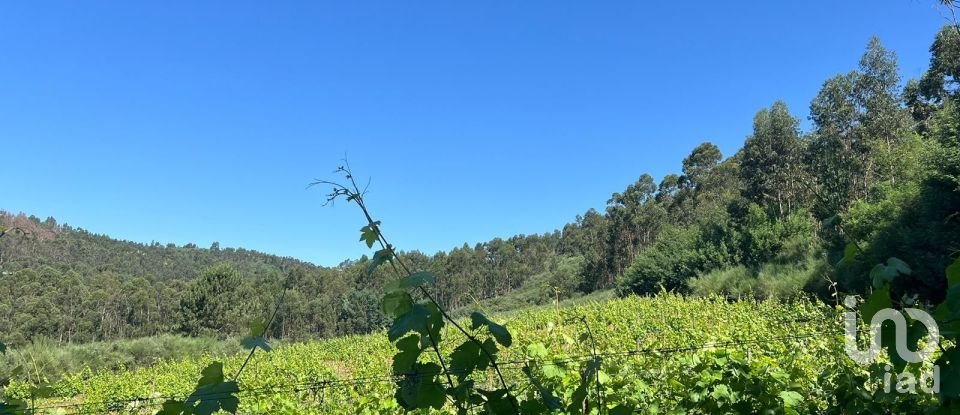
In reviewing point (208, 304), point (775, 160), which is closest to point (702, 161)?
point (775, 160)

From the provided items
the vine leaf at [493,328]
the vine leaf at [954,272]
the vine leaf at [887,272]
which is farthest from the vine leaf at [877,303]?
the vine leaf at [493,328]

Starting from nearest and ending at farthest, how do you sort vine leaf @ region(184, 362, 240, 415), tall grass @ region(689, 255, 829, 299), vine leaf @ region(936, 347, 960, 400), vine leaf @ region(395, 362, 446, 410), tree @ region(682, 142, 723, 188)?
vine leaf @ region(936, 347, 960, 400) < vine leaf @ region(184, 362, 240, 415) < vine leaf @ region(395, 362, 446, 410) < tall grass @ region(689, 255, 829, 299) < tree @ region(682, 142, 723, 188)

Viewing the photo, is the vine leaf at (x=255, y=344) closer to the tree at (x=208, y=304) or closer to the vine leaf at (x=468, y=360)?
the vine leaf at (x=468, y=360)

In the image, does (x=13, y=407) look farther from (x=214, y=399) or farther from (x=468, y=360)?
(x=468, y=360)

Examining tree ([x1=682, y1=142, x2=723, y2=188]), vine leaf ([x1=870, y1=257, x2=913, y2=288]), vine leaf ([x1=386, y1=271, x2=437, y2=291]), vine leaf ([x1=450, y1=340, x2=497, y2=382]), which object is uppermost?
tree ([x1=682, y1=142, x2=723, y2=188])

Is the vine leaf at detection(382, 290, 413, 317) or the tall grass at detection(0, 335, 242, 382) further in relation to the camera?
the tall grass at detection(0, 335, 242, 382)

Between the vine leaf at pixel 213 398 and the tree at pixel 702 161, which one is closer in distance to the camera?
the vine leaf at pixel 213 398

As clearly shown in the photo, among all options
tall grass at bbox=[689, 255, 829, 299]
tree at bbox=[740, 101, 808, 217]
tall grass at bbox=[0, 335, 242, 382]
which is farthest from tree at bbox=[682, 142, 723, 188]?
tall grass at bbox=[0, 335, 242, 382]

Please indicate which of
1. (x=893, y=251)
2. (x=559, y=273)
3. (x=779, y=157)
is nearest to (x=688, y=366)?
(x=893, y=251)

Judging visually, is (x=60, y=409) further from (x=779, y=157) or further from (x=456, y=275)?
(x=456, y=275)

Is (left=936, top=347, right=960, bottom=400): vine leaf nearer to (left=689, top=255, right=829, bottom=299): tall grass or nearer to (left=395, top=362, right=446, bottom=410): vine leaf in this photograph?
(left=395, top=362, right=446, bottom=410): vine leaf

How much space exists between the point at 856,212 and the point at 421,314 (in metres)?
24.7

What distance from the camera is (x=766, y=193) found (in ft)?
109

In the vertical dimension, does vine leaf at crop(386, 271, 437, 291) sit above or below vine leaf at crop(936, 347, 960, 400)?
above
